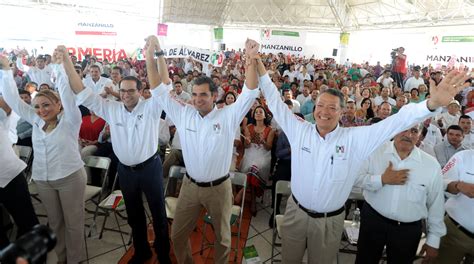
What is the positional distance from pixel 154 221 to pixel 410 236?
2016 mm

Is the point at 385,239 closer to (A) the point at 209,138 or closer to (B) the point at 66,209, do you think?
(A) the point at 209,138

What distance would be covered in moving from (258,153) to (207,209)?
1905 millimetres

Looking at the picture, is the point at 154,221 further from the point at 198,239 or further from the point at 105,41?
the point at 105,41

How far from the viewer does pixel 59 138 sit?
2.29 m

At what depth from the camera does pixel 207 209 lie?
2297 mm

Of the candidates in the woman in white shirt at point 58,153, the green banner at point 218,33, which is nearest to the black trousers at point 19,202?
the woman in white shirt at point 58,153

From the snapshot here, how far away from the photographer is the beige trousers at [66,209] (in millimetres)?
2334

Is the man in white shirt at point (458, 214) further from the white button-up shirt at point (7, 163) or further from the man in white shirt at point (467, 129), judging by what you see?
the white button-up shirt at point (7, 163)

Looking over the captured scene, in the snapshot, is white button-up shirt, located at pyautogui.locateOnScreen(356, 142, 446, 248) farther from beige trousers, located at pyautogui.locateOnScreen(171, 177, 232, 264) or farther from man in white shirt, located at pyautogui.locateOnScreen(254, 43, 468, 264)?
beige trousers, located at pyautogui.locateOnScreen(171, 177, 232, 264)

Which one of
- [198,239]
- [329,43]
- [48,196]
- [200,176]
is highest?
[329,43]

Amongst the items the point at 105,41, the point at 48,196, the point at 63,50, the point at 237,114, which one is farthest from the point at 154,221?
the point at 105,41

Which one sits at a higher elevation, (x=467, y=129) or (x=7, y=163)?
(x=467, y=129)

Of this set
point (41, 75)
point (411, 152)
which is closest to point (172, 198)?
point (411, 152)

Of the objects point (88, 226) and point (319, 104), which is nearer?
point (319, 104)
